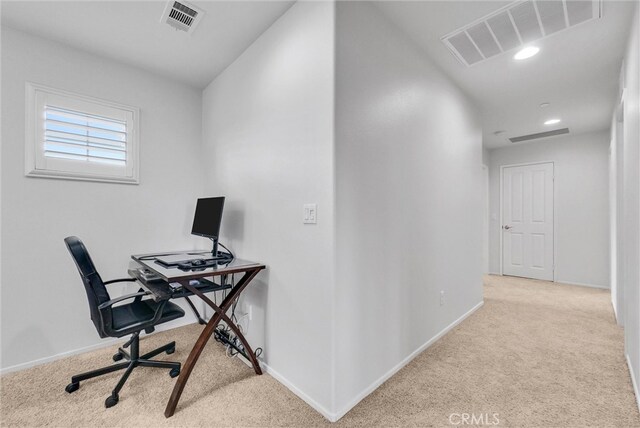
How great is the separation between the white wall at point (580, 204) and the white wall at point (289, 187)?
16.5ft

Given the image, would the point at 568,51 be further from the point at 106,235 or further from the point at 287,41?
the point at 106,235

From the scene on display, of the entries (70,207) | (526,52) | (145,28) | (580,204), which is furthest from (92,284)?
(580,204)

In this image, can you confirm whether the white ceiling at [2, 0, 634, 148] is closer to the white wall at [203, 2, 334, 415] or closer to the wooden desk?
the white wall at [203, 2, 334, 415]

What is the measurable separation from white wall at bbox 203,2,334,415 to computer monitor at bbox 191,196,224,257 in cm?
19

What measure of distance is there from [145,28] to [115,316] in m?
2.10

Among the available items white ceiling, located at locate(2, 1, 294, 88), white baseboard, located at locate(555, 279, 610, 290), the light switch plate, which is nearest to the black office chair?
the light switch plate

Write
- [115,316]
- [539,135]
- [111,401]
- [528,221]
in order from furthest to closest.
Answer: [528,221], [539,135], [115,316], [111,401]

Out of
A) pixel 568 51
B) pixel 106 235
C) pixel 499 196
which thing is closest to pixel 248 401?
pixel 106 235

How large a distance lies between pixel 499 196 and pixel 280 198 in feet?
16.5

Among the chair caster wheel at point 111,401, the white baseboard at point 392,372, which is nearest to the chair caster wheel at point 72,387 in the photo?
the chair caster wheel at point 111,401

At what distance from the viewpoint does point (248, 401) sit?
1722 millimetres

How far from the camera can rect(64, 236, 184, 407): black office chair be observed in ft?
5.56

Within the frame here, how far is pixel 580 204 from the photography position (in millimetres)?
4582

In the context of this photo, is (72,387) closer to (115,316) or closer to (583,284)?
(115,316)
